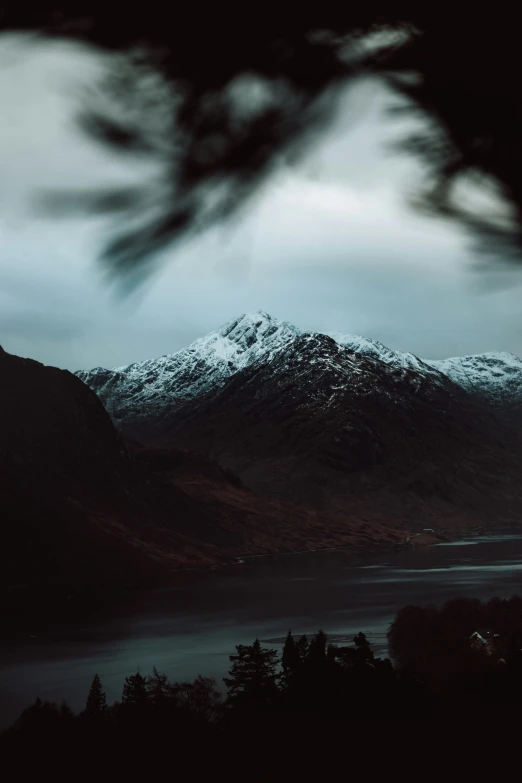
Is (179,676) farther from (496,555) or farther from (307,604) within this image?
(496,555)

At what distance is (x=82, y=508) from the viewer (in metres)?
157

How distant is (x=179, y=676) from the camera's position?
63.7 metres

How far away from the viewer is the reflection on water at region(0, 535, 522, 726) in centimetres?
6819

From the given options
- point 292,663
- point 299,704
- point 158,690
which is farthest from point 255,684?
point 158,690

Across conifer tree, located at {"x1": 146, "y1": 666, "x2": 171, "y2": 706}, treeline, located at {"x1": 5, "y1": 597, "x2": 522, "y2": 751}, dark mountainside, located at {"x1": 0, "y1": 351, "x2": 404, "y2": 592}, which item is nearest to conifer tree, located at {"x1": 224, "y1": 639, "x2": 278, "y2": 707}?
treeline, located at {"x1": 5, "y1": 597, "x2": 522, "y2": 751}

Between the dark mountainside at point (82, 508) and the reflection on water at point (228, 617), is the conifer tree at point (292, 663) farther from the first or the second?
the dark mountainside at point (82, 508)

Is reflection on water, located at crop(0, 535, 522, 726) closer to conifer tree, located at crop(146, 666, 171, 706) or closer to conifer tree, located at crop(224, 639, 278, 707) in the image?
conifer tree, located at crop(146, 666, 171, 706)

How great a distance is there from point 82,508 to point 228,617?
2577 inches

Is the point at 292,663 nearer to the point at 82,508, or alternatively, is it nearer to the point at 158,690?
the point at 158,690

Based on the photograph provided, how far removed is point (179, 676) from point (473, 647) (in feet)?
68.8

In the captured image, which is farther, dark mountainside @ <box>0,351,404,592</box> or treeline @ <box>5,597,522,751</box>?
dark mountainside @ <box>0,351,404,592</box>

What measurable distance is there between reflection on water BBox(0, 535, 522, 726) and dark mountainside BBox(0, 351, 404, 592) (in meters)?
13.1

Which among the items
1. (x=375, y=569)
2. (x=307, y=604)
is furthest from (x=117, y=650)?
(x=375, y=569)

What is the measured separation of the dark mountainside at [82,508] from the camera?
458 ft
